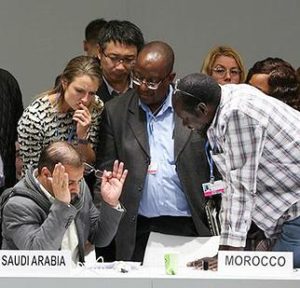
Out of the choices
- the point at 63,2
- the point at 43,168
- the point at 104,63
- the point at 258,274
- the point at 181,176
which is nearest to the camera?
the point at 258,274

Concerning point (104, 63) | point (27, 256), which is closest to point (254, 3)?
point (104, 63)

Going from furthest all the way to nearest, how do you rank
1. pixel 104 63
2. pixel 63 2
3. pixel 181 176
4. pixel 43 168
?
pixel 63 2, pixel 104 63, pixel 181 176, pixel 43 168

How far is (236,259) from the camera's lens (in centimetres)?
294

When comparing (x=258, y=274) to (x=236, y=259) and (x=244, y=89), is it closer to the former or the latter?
(x=236, y=259)

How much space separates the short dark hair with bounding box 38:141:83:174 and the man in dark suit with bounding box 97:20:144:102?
2.48 ft

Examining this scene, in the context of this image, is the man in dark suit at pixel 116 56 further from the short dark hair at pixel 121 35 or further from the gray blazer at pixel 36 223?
the gray blazer at pixel 36 223

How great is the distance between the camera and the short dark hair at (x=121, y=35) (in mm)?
4059

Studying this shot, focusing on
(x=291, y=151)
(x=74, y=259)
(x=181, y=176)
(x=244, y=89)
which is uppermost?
(x=244, y=89)

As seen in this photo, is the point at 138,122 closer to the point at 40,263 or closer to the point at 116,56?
the point at 116,56

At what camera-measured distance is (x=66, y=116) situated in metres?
3.80

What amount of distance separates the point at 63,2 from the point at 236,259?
9.28 feet

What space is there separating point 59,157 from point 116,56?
2.82 ft

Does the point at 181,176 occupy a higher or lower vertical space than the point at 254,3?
lower

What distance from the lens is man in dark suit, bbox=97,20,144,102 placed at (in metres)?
4.05
